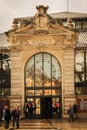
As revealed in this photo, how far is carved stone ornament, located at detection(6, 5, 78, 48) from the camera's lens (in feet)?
194

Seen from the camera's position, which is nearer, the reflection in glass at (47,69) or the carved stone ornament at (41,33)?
the carved stone ornament at (41,33)

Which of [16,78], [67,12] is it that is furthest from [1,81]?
[67,12]

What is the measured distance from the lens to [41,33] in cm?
5938

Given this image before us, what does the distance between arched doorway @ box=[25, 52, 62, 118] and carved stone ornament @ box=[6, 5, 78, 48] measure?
1739mm

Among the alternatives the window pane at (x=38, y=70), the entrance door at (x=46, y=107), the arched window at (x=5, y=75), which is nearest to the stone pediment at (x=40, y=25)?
the window pane at (x=38, y=70)

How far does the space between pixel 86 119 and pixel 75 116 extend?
1241 millimetres

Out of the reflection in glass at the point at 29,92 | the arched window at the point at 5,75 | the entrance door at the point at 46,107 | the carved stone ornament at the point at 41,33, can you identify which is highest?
the carved stone ornament at the point at 41,33

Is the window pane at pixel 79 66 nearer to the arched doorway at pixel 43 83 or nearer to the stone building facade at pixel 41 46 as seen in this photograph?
the stone building facade at pixel 41 46

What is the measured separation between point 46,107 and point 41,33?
859 cm

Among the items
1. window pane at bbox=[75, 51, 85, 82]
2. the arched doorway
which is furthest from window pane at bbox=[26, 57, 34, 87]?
window pane at bbox=[75, 51, 85, 82]

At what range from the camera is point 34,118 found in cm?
5909

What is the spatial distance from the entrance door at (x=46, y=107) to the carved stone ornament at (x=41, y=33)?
637 centimetres

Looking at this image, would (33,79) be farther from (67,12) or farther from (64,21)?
(67,12)

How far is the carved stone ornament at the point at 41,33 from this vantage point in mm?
59094
